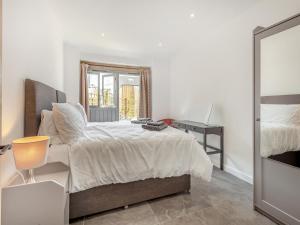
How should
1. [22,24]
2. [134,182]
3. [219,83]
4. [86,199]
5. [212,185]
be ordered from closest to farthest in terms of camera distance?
[22,24] < [86,199] < [134,182] < [212,185] < [219,83]

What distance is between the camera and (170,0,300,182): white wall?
8.46ft

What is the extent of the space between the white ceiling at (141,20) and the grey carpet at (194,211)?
270 centimetres

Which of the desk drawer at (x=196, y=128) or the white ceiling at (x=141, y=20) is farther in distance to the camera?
the desk drawer at (x=196, y=128)

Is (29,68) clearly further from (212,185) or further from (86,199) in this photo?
(212,185)

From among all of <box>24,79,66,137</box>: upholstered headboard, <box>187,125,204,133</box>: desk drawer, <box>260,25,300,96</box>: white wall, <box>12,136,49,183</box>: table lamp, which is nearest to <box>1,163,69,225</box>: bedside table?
<box>12,136,49,183</box>: table lamp

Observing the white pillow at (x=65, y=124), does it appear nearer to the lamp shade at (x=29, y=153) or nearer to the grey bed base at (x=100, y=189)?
the grey bed base at (x=100, y=189)

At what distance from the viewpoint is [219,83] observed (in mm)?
3307

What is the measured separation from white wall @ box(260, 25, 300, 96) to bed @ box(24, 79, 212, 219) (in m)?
1.07

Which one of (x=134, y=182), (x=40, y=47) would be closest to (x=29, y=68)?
(x=40, y=47)

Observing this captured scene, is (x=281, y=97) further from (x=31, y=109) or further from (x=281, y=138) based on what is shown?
(x=31, y=109)

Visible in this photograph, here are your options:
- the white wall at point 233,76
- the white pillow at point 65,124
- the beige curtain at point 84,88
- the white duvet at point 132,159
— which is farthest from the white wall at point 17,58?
the white wall at point 233,76

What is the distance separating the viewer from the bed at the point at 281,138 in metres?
1.61

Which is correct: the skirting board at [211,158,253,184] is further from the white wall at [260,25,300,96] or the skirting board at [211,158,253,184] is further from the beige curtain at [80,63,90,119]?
the beige curtain at [80,63,90,119]

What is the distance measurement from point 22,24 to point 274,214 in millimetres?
3022
